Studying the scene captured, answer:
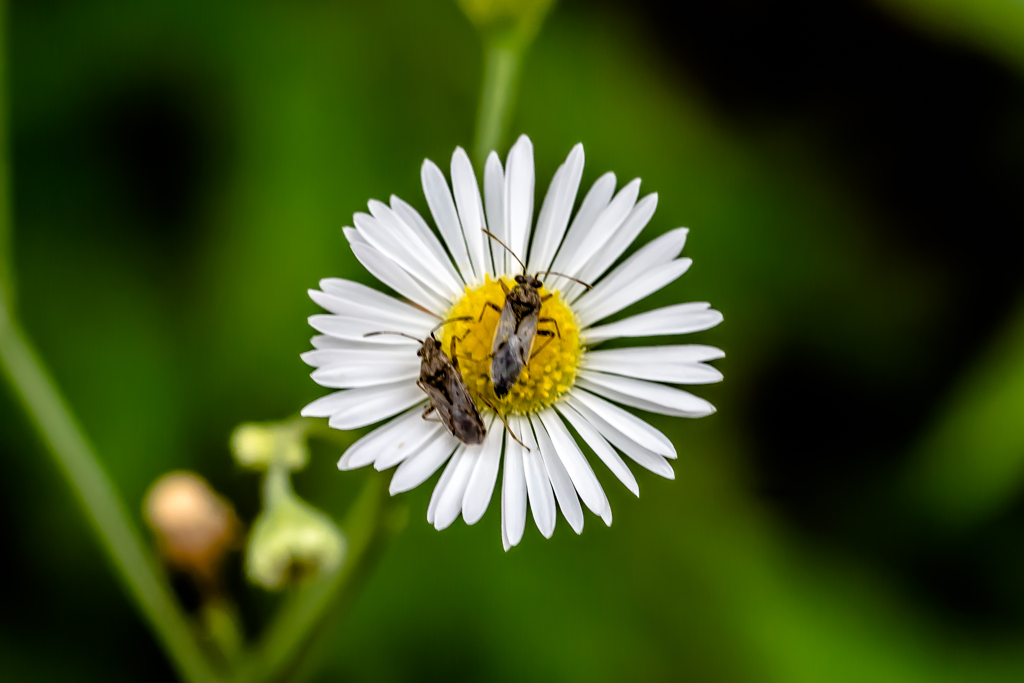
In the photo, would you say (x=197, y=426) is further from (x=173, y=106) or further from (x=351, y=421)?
(x=351, y=421)

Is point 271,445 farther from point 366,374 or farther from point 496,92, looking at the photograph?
point 496,92

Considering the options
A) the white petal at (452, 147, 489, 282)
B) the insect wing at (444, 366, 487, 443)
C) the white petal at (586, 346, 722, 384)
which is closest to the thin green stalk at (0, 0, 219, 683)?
the insect wing at (444, 366, 487, 443)

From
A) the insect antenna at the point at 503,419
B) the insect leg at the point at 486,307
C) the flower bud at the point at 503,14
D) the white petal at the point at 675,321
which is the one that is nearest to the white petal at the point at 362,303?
the insect leg at the point at 486,307

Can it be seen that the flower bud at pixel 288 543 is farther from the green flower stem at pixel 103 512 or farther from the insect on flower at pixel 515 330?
the insect on flower at pixel 515 330

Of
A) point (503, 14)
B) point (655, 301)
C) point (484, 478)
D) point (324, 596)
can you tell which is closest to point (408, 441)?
point (484, 478)

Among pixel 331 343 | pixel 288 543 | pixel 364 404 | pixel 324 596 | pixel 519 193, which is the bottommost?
pixel 324 596

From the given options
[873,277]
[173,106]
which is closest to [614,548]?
[873,277]
